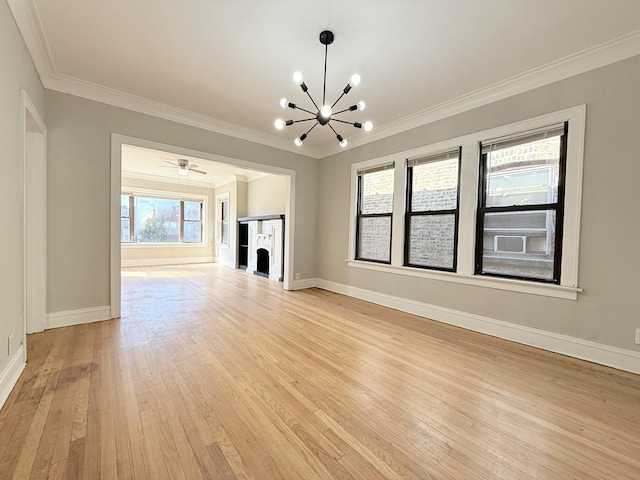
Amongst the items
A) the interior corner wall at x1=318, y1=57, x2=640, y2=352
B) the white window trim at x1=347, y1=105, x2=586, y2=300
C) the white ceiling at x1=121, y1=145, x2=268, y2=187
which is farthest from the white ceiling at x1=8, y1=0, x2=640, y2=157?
the white ceiling at x1=121, y1=145, x2=268, y2=187

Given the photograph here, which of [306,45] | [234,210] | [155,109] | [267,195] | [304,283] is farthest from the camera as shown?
[234,210]

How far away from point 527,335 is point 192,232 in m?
9.27

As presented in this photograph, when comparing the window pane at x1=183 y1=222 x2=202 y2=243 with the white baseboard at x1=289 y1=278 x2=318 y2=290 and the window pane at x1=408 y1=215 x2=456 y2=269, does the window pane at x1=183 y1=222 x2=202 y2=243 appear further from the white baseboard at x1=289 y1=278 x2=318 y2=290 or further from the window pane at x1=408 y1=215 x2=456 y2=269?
the window pane at x1=408 y1=215 x2=456 y2=269

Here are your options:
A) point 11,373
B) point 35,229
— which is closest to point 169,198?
point 35,229

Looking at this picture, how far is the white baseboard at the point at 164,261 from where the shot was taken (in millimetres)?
8173

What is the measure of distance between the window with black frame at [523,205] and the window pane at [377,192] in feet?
4.59

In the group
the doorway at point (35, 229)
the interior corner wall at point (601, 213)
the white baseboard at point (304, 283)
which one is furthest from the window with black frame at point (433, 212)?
the doorway at point (35, 229)

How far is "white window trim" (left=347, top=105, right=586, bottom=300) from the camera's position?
2676 millimetres

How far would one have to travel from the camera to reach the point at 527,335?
9.74ft

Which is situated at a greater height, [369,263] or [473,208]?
[473,208]

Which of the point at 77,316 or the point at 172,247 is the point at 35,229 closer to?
the point at 77,316

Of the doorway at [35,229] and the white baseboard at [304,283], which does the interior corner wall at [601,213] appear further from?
the doorway at [35,229]

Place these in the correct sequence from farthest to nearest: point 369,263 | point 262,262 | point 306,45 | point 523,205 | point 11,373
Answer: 1. point 262,262
2. point 369,263
3. point 523,205
4. point 306,45
5. point 11,373

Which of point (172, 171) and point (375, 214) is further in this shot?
point (172, 171)
